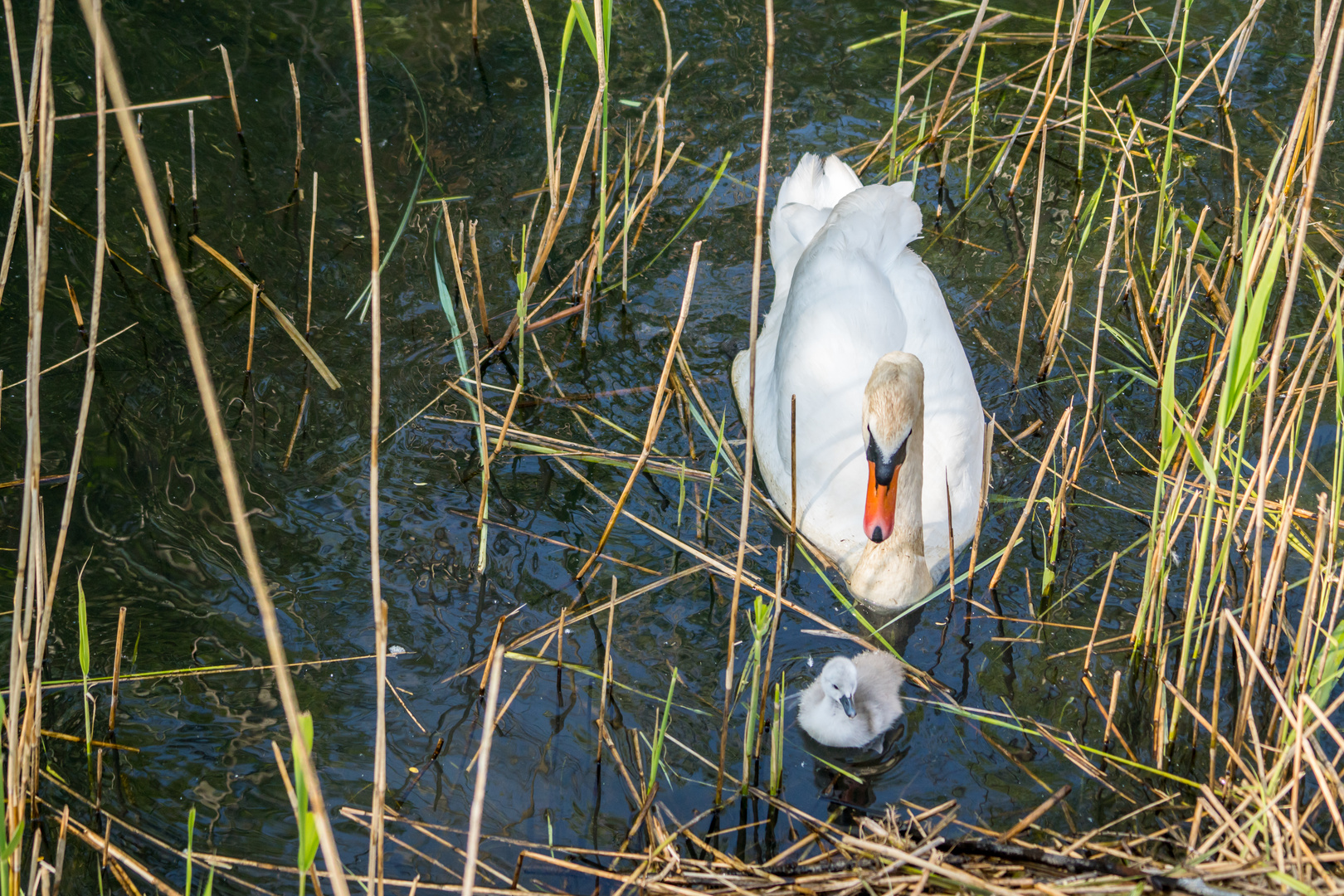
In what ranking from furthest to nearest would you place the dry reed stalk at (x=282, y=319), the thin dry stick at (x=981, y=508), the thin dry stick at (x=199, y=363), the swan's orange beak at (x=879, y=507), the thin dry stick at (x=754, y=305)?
1. the dry reed stalk at (x=282, y=319)
2. the thin dry stick at (x=981, y=508)
3. the swan's orange beak at (x=879, y=507)
4. the thin dry stick at (x=754, y=305)
5. the thin dry stick at (x=199, y=363)

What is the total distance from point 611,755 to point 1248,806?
1825 millimetres

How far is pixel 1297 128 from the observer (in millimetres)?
3156

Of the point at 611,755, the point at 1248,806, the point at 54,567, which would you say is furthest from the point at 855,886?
the point at 54,567

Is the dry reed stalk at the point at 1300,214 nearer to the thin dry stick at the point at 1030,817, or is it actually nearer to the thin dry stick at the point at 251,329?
the thin dry stick at the point at 1030,817

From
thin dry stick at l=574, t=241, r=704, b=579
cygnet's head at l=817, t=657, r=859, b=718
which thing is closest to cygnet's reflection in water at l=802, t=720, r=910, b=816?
cygnet's head at l=817, t=657, r=859, b=718

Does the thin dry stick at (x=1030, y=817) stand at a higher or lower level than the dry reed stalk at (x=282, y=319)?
lower

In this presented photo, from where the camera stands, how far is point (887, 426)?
4129 mm

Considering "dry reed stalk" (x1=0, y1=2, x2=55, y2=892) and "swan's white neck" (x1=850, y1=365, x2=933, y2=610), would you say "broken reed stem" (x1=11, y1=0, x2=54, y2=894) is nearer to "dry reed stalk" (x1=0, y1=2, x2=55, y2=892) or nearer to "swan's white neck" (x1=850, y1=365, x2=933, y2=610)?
"dry reed stalk" (x1=0, y1=2, x2=55, y2=892)

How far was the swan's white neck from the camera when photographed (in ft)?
14.3

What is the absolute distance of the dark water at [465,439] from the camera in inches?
148

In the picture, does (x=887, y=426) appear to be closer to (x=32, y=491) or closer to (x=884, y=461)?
(x=884, y=461)

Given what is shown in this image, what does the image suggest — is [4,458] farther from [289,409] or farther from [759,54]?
[759,54]

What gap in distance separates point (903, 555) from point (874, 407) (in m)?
0.59

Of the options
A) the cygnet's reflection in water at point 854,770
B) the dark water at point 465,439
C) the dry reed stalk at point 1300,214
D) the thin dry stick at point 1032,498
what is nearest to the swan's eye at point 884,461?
the thin dry stick at point 1032,498
